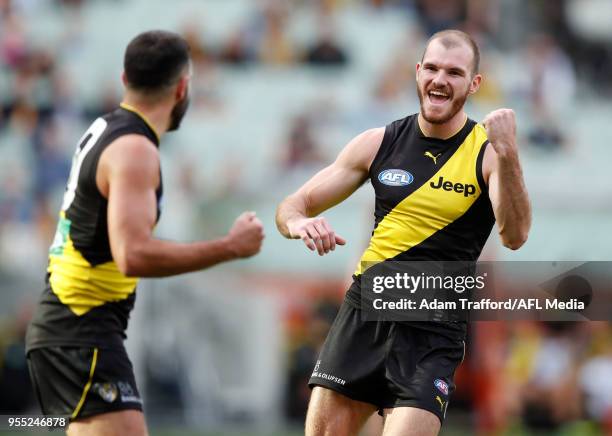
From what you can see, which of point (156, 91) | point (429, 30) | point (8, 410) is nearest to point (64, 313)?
point (156, 91)

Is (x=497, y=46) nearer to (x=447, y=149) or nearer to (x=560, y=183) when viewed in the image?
(x=560, y=183)

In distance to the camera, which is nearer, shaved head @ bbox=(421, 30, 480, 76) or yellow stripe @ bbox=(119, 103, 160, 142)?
yellow stripe @ bbox=(119, 103, 160, 142)

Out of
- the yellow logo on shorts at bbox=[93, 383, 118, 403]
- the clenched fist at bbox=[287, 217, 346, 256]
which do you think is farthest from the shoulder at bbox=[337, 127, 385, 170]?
the yellow logo on shorts at bbox=[93, 383, 118, 403]

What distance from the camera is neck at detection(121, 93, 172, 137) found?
21.2 ft

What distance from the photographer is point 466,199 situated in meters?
6.56

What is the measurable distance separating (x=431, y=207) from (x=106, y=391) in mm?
2034

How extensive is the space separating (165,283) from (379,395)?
8.27 meters

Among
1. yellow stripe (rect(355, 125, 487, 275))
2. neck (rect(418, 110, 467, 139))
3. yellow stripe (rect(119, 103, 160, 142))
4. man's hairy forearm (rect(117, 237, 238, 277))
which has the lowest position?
man's hairy forearm (rect(117, 237, 238, 277))

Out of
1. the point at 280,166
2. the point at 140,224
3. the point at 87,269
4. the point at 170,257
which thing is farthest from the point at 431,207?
the point at 280,166

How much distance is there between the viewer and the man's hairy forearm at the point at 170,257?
5.92 m

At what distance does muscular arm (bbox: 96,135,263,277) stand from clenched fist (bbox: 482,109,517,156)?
1.30 m

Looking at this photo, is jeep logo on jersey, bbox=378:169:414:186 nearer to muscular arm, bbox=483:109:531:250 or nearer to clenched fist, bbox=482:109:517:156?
muscular arm, bbox=483:109:531:250

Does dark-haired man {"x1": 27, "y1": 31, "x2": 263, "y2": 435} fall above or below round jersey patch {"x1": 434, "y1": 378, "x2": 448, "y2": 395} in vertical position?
above

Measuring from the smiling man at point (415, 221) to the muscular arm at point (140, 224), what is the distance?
59 centimetres
